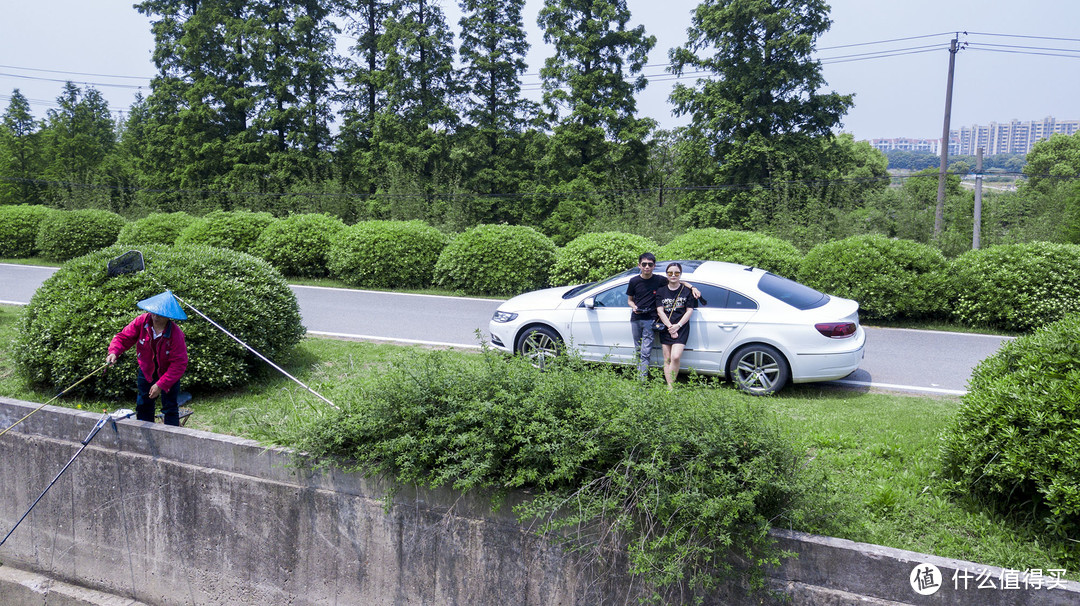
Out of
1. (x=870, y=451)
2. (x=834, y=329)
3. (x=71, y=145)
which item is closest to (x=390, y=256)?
(x=834, y=329)

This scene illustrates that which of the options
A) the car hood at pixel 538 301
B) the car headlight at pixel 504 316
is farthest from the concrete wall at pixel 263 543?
the car hood at pixel 538 301

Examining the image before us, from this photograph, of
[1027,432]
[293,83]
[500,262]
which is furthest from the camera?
[293,83]

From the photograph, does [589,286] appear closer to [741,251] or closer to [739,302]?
[739,302]

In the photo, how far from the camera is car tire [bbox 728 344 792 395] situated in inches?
324

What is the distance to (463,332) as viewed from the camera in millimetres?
12430

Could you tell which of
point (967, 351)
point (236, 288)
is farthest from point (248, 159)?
point (967, 351)

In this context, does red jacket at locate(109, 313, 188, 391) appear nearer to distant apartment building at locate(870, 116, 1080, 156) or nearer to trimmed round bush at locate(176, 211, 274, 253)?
trimmed round bush at locate(176, 211, 274, 253)

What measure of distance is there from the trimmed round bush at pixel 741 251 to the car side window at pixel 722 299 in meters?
5.28

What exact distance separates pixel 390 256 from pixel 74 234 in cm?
1288

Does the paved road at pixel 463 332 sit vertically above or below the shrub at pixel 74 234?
below

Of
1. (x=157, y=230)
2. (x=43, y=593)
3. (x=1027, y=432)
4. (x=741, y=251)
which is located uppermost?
(x=157, y=230)

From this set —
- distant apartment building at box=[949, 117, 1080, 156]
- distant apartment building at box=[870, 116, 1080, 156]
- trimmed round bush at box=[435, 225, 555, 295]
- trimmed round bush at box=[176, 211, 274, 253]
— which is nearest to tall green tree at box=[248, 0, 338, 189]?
trimmed round bush at box=[176, 211, 274, 253]

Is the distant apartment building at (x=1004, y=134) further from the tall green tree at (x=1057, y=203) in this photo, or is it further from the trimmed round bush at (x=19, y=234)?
the trimmed round bush at (x=19, y=234)

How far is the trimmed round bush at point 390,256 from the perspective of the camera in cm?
1802
